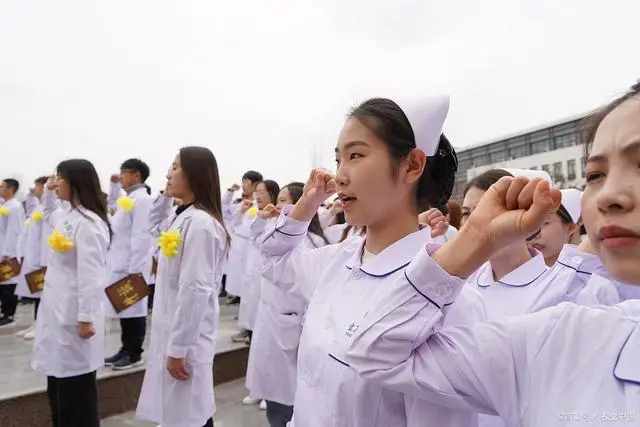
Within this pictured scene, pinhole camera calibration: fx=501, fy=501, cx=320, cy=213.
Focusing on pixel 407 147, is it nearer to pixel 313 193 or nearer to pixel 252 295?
pixel 313 193

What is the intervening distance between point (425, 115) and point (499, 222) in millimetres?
485

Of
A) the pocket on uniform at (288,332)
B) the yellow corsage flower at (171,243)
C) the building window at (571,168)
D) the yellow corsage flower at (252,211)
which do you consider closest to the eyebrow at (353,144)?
the yellow corsage flower at (171,243)

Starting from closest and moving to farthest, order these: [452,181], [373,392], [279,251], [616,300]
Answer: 1. [373,392]
2. [452,181]
3. [616,300]
4. [279,251]

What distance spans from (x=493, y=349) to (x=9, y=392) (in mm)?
3437

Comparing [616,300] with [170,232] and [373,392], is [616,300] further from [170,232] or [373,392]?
[170,232]

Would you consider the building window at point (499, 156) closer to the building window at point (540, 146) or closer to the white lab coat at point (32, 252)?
the building window at point (540, 146)

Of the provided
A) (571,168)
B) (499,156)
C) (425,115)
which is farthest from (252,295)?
(499,156)

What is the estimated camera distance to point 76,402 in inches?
111

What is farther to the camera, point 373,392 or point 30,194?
point 30,194

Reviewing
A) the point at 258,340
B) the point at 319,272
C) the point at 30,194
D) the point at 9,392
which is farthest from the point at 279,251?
the point at 30,194

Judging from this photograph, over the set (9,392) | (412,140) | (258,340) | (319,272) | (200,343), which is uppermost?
(412,140)

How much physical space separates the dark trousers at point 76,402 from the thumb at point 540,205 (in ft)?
9.18

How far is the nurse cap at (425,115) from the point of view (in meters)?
1.22

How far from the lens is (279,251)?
70.7 inches
